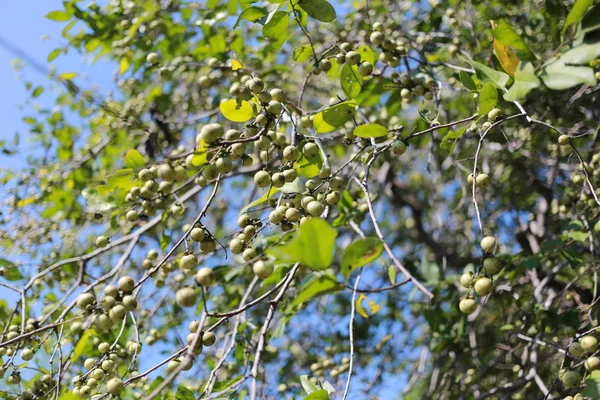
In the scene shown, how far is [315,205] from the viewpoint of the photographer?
1.30 m

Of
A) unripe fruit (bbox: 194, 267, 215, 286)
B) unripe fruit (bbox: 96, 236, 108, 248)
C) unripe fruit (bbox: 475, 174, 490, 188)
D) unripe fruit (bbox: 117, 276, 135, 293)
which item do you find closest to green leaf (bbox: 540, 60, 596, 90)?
unripe fruit (bbox: 475, 174, 490, 188)

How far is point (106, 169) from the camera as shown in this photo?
12.3ft

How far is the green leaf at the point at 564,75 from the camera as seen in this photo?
3.27 ft

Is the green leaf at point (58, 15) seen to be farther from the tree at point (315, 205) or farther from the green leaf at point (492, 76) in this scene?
the green leaf at point (492, 76)

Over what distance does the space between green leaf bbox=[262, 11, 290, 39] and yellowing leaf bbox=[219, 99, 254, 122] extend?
0.34 meters

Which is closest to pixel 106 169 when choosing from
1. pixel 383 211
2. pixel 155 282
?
pixel 155 282

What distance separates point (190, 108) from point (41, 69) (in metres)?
1.55

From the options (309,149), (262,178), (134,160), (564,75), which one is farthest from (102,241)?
(564,75)

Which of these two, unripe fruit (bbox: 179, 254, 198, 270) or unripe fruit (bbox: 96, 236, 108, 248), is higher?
unripe fruit (bbox: 96, 236, 108, 248)

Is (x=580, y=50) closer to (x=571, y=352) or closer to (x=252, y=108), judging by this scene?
(x=252, y=108)

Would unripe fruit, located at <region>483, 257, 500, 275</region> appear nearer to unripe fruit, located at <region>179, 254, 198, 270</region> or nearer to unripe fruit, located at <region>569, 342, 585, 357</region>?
unripe fruit, located at <region>569, 342, 585, 357</region>

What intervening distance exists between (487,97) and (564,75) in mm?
190

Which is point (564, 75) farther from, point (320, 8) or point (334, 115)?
point (320, 8)

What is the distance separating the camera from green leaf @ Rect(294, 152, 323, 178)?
146 cm
